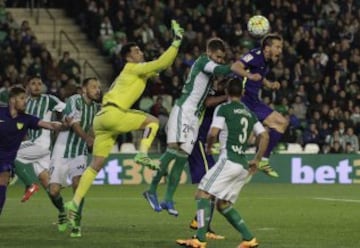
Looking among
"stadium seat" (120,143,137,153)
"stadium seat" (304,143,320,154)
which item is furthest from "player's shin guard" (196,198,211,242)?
"stadium seat" (304,143,320,154)

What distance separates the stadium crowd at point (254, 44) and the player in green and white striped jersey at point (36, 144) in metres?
10.1

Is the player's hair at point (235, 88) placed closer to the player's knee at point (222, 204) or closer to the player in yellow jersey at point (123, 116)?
the player's knee at point (222, 204)

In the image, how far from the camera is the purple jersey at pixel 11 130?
15.6 m

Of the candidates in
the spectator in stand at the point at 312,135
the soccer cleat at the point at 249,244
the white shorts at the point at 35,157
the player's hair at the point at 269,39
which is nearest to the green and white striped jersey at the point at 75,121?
the white shorts at the point at 35,157

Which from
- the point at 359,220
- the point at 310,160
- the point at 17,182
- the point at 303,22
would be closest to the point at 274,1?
the point at 303,22

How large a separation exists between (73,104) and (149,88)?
49.6 ft

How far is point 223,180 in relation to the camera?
13.8m

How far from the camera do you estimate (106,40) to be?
112 feet

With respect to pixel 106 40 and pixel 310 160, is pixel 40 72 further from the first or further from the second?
pixel 310 160

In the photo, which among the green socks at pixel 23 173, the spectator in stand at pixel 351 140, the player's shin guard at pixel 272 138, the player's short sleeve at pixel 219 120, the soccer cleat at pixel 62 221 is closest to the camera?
the player's short sleeve at pixel 219 120

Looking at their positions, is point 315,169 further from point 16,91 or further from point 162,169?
point 16,91

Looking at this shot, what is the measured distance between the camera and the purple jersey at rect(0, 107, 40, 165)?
15.6 m

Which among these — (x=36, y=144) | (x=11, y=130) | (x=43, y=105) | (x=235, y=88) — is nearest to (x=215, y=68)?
(x=235, y=88)

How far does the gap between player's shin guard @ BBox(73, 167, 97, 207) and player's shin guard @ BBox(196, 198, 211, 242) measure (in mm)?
2184
